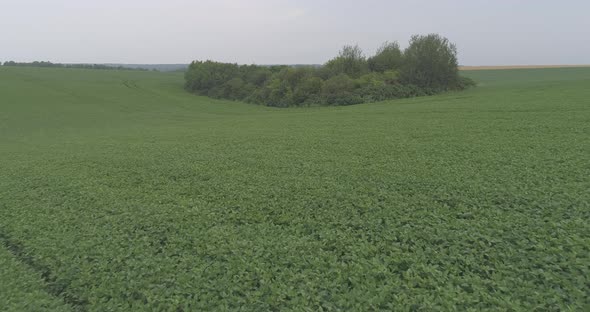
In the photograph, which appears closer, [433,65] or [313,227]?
[313,227]

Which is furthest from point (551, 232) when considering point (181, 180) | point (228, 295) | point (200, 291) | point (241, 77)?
point (241, 77)

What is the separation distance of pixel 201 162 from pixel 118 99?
1763 inches

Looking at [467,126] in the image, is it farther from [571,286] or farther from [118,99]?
[118,99]

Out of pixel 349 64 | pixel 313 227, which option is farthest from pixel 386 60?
pixel 313 227

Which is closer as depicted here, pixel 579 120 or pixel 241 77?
pixel 579 120

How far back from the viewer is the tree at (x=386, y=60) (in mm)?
56406

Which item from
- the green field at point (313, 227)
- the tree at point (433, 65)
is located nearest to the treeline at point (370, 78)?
the tree at point (433, 65)

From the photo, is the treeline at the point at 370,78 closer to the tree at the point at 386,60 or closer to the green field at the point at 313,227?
the tree at the point at 386,60

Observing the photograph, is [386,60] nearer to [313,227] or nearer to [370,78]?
[370,78]

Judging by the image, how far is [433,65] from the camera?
51.8m

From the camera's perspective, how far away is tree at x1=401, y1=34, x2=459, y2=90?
51.7 meters

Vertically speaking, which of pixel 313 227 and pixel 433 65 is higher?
pixel 433 65

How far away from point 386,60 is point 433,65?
8.25 m

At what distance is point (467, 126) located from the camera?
647 inches
